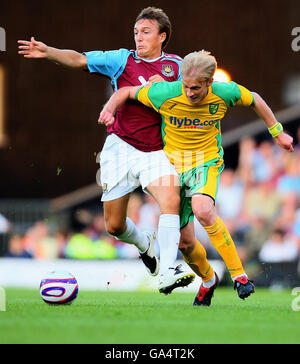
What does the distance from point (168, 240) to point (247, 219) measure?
22.3 ft


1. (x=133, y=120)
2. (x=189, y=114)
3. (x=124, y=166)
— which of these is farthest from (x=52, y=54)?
(x=189, y=114)

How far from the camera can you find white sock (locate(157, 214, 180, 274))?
6512 mm

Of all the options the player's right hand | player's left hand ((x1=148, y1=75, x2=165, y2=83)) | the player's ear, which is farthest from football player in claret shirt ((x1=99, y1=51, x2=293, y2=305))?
the player's right hand

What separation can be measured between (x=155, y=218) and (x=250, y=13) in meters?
6.99

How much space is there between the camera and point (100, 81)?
19.4 m

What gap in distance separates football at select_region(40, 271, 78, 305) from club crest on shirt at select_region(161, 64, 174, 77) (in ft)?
6.43

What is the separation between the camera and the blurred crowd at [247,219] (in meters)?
12.5

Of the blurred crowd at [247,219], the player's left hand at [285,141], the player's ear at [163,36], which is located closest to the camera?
the player's left hand at [285,141]

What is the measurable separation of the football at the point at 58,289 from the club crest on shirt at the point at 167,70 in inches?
77.2

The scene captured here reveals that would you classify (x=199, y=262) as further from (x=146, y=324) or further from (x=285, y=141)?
(x=146, y=324)

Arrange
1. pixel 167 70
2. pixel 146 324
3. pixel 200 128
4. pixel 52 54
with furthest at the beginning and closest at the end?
1. pixel 167 70
2. pixel 52 54
3. pixel 200 128
4. pixel 146 324

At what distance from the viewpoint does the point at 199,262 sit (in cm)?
705

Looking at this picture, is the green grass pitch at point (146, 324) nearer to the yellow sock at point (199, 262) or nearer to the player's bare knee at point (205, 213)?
the yellow sock at point (199, 262)
